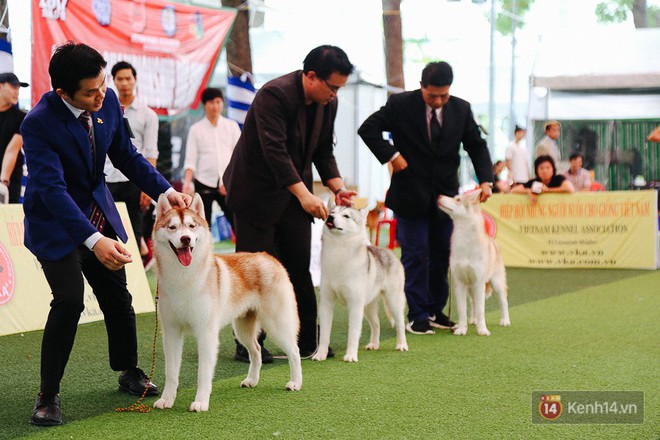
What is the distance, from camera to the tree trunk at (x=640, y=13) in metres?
26.3

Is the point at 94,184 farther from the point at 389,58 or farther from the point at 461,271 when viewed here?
the point at 389,58

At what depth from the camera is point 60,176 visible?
3.52m

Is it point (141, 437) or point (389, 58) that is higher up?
point (389, 58)

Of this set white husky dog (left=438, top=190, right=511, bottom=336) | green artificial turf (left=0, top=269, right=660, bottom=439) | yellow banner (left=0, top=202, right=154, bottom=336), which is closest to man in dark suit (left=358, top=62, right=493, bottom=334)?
white husky dog (left=438, top=190, right=511, bottom=336)

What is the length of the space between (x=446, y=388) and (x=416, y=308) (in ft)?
6.83

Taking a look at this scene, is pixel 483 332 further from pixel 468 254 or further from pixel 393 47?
pixel 393 47

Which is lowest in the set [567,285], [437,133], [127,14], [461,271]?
[567,285]

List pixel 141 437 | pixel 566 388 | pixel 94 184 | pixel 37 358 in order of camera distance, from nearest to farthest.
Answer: pixel 141 437 < pixel 94 184 < pixel 566 388 < pixel 37 358

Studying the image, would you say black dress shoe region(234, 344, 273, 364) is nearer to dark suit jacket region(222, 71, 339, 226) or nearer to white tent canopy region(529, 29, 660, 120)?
dark suit jacket region(222, 71, 339, 226)

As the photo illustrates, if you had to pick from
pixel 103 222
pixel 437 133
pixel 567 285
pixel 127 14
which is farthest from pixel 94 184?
pixel 567 285

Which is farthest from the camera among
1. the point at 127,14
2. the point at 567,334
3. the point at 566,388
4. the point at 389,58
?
the point at 389,58

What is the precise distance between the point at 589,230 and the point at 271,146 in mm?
7390

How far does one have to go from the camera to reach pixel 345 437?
136 inches

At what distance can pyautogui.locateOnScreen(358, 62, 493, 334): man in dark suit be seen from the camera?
632 cm
